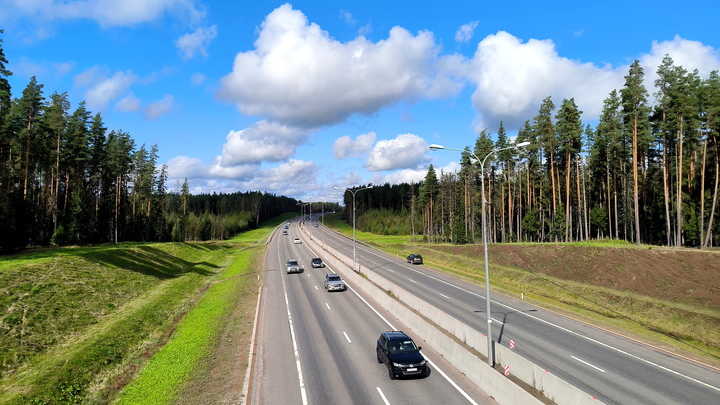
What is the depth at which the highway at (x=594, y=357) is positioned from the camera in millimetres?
15055

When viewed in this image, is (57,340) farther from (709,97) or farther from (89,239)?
(709,97)

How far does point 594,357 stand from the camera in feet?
62.4

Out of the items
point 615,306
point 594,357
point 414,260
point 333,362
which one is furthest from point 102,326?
point 414,260

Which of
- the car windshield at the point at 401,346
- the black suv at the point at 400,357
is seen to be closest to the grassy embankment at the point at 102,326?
the black suv at the point at 400,357

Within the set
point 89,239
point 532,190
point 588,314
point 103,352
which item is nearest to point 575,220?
point 532,190

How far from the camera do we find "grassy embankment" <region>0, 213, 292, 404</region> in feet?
54.3

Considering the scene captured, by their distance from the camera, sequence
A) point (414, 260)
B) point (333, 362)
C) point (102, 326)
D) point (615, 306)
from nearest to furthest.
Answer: point (333, 362) → point (102, 326) → point (615, 306) → point (414, 260)

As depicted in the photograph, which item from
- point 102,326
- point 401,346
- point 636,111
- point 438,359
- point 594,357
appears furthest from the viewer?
point 636,111

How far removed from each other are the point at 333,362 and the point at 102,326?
17.3 meters

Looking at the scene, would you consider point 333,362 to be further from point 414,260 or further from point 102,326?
point 414,260

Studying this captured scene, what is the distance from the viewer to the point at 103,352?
2080cm

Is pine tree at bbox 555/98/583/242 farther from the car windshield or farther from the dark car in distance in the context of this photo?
the car windshield

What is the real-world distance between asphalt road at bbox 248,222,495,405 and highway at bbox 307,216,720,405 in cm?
538

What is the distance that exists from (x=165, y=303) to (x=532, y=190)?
64451 millimetres
